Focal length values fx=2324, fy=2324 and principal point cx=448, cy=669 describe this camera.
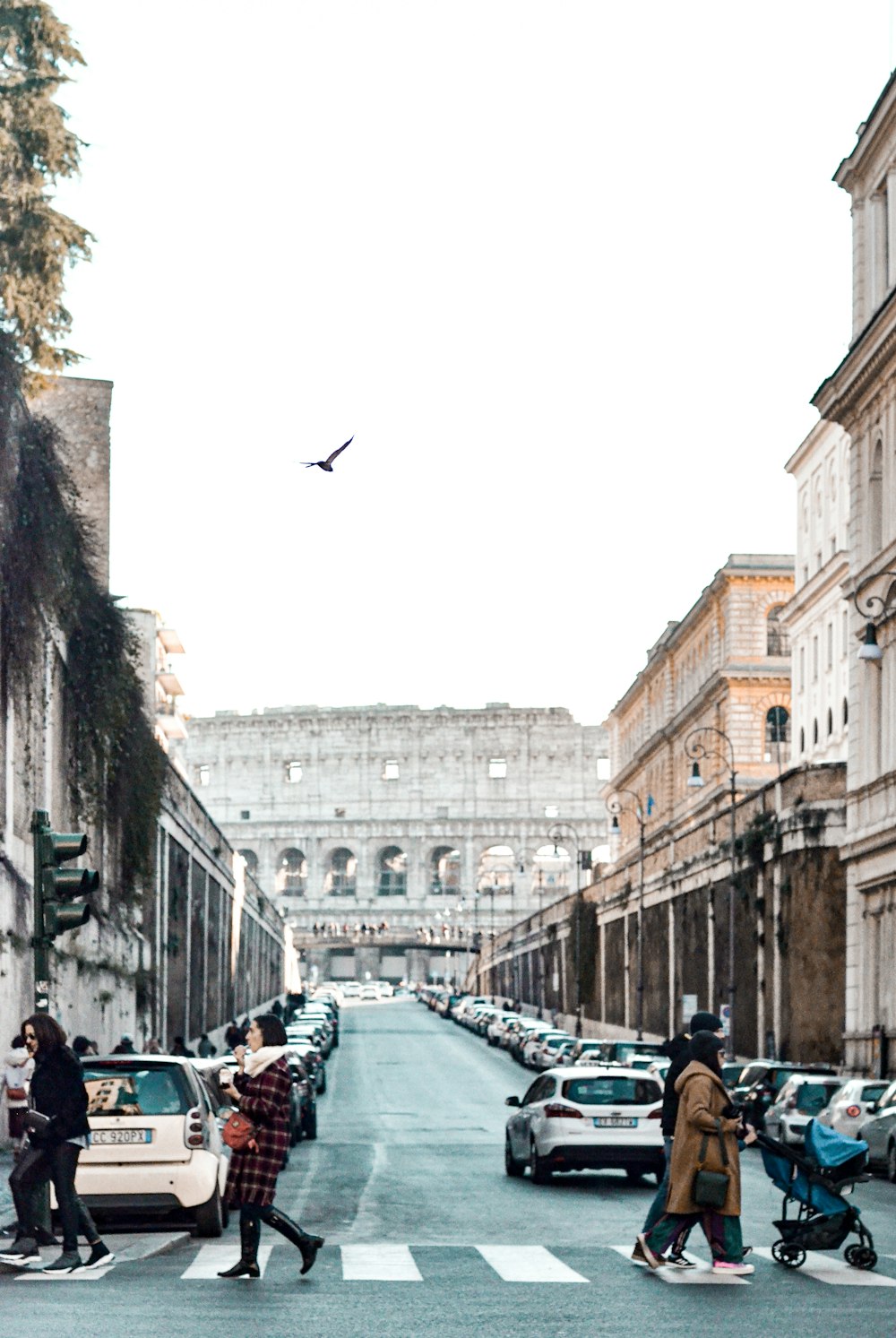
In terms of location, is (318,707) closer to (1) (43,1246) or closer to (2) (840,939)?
(2) (840,939)

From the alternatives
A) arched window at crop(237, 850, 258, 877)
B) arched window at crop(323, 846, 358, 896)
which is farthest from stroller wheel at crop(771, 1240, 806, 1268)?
arched window at crop(323, 846, 358, 896)

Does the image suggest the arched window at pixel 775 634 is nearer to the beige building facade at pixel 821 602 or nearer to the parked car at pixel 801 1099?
the beige building facade at pixel 821 602

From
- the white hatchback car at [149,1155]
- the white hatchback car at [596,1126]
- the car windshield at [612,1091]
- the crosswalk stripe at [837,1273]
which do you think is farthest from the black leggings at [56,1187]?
the car windshield at [612,1091]

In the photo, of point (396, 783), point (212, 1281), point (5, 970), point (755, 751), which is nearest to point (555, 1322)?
point (212, 1281)

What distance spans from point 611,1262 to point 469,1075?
51851 mm

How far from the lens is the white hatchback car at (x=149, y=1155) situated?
60.1 ft

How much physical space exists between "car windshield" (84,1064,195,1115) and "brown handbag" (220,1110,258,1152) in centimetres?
376

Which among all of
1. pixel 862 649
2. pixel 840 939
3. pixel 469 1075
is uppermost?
pixel 862 649

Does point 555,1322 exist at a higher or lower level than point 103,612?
lower

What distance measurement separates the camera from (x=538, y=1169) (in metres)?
26.6

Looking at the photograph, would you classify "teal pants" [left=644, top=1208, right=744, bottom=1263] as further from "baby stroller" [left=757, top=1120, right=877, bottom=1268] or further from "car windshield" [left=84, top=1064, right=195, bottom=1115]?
"car windshield" [left=84, top=1064, right=195, bottom=1115]

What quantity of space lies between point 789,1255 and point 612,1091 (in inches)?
430

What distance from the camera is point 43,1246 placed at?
16703 millimetres

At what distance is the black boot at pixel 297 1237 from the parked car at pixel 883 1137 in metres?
16.3
